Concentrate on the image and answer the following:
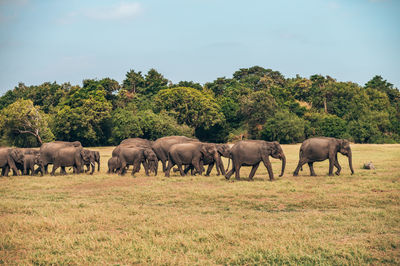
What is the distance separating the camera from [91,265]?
21.9ft

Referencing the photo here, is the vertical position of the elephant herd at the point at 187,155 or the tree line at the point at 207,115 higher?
the tree line at the point at 207,115

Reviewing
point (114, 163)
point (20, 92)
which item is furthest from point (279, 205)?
point (20, 92)

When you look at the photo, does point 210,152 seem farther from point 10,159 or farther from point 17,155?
point 10,159

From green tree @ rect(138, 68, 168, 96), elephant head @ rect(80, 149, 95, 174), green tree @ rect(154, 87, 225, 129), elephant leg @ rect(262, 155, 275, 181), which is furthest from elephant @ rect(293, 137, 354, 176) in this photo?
green tree @ rect(138, 68, 168, 96)

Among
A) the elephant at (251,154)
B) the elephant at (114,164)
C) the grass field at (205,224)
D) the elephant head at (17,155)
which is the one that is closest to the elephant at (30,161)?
the elephant head at (17,155)

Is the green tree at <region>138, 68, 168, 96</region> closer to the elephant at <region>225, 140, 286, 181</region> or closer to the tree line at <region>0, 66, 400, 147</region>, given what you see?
the tree line at <region>0, 66, 400, 147</region>

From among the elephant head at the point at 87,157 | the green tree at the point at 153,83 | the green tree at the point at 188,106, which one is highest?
the green tree at the point at 153,83

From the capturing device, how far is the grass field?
701 cm

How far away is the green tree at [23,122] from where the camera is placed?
168 ft

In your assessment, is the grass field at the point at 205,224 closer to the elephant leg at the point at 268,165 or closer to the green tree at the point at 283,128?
the elephant leg at the point at 268,165

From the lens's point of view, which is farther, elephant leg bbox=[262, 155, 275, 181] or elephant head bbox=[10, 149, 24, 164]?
elephant head bbox=[10, 149, 24, 164]

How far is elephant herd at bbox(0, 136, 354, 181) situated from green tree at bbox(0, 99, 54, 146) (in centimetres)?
3173

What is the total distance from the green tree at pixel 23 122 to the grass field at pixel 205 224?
39.1 meters

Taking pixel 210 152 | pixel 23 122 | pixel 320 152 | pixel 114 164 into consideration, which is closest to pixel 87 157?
pixel 114 164
